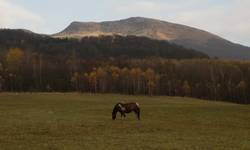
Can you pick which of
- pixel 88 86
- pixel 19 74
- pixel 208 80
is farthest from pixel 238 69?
pixel 19 74

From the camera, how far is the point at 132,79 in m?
160

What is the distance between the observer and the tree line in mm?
155625

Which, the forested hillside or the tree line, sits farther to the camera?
the forested hillside

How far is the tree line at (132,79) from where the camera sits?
15562 centimetres

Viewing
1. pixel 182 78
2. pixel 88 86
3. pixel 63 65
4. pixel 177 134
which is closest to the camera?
pixel 177 134

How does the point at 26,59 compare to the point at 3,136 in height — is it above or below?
above

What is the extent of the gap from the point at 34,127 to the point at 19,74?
133192 millimetres

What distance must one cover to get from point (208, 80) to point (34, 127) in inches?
5580

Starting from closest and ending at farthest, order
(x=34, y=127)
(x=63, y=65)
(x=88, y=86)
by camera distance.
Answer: (x=34, y=127) → (x=88, y=86) → (x=63, y=65)

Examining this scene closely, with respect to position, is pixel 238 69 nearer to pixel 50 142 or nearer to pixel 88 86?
pixel 88 86

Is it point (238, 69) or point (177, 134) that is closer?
point (177, 134)

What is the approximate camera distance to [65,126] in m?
33.8

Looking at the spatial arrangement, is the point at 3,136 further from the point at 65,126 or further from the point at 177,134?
the point at 177,134

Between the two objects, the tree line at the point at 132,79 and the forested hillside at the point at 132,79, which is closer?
the tree line at the point at 132,79
